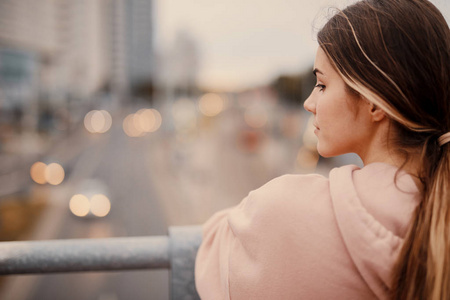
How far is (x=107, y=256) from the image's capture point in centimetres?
130

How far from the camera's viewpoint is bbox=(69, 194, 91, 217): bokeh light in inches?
1201

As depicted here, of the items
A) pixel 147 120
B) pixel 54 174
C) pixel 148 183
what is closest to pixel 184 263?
pixel 54 174

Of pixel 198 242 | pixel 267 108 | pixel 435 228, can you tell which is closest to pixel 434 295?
pixel 435 228

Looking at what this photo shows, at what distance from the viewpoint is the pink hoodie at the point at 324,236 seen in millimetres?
903

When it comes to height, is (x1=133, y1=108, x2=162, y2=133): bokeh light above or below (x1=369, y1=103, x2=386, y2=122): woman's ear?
below

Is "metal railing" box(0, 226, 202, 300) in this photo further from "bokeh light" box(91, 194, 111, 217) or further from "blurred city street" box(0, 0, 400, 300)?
"bokeh light" box(91, 194, 111, 217)

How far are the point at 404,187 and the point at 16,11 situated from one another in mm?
69119

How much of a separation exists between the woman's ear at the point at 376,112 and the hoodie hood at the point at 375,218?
15 centimetres

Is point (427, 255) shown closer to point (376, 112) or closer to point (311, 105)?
point (376, 112)

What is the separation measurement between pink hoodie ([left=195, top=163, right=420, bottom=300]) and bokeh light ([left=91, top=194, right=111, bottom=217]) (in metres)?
31.8

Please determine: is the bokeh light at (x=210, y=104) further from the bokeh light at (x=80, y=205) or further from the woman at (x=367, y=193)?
the woman at (x=367, y=193)

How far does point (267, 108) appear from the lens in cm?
7631

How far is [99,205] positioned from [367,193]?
3264 centimetres

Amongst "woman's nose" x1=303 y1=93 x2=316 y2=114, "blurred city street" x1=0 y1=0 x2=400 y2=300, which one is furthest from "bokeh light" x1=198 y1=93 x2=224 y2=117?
"woman's nose" x1=303 y1=93 x2=316 y2=114
